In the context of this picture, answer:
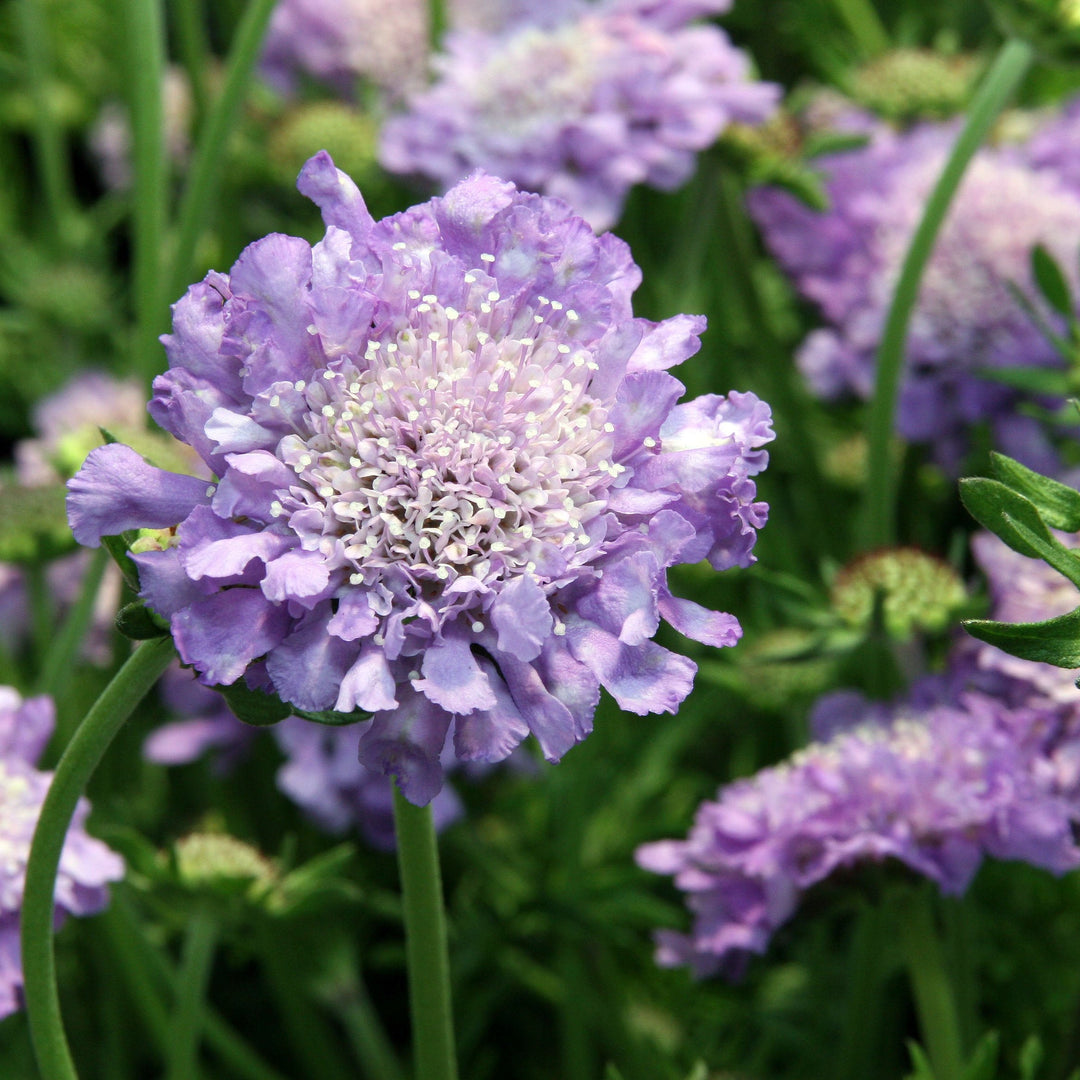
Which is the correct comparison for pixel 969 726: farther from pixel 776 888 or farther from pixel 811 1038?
pixel 811 1038

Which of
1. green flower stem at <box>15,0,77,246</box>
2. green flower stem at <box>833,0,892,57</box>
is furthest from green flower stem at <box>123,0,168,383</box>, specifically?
green flower stem at <box>833,0,892,57</box>

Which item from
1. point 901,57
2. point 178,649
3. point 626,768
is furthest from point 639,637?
point 901,57

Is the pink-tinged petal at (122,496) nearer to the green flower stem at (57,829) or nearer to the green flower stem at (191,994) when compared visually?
the green flower stem at (57,829)

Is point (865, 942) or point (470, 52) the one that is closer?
point (865, 942)

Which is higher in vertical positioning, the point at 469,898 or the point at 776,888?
the point at 776,888

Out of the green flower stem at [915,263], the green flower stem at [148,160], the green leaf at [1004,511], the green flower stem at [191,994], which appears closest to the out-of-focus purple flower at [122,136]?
the green flower stem at [148,160]

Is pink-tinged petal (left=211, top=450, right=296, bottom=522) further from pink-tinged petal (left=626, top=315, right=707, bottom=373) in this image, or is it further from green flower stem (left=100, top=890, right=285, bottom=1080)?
green flower stem (left=100, top=890, right=285, bottom=1080)

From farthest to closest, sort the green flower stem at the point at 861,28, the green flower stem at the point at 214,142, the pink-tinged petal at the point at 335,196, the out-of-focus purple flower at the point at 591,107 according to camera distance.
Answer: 1. the green flower stem at the point at 861,28
2. the out-of-focus purple flower at the point at 591,107
3. the green flower stem at the point at 214,142
4. the pink-tinged petal at the point at 335,196
